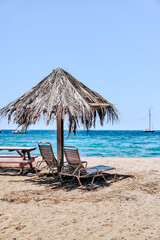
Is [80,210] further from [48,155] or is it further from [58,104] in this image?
[48,155]

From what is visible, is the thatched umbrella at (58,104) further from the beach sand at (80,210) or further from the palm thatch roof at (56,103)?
the beach sand at (80,210)

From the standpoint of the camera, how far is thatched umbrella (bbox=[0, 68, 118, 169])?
5.27 m

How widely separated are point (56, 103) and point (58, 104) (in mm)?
91

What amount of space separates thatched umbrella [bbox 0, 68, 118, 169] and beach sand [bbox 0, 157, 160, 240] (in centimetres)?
140

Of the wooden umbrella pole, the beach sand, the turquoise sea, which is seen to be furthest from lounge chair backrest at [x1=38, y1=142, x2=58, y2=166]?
the turquoise sea

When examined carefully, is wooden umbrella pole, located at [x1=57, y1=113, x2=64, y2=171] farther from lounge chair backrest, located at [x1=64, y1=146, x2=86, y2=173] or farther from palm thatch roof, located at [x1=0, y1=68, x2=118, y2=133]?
lounge chair backrest, located at [x1=64, y1=146, x2=86, y2=173]

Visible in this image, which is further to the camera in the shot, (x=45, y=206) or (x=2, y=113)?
(x=2, y=113)

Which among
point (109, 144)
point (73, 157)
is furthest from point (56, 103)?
point (109, 144)

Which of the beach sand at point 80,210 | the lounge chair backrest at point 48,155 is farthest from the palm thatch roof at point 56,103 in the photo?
the beach sand at point 80,210

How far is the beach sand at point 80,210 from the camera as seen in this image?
3037 millimetres

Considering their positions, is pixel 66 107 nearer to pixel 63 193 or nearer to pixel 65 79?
pixel 65 79

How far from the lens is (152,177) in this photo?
6672mm

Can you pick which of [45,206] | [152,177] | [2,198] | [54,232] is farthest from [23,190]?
[152,177]

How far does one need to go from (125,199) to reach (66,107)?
89.4 inches
